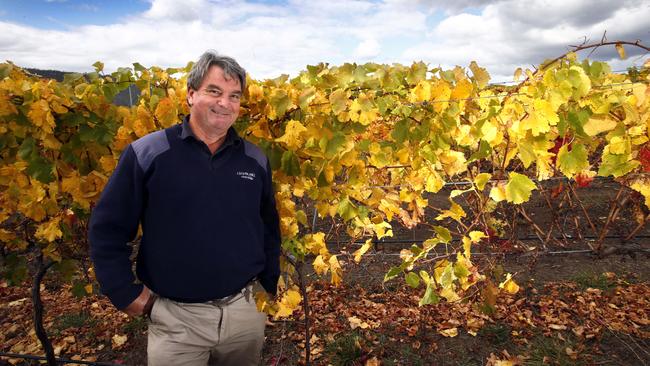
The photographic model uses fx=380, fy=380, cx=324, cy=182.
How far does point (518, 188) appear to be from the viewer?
1833mm

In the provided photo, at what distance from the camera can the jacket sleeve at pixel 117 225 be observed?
1.52 meters

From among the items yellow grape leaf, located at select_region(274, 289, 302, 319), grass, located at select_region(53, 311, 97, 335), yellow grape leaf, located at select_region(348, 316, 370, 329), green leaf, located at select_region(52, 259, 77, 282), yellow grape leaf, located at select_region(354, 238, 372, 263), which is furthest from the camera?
grass, located at select_region(53, 311, 97, 335)

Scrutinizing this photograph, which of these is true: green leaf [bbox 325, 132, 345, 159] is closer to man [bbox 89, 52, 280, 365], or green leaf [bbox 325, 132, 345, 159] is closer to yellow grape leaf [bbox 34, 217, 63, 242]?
man [bbox 89, 52, 280, 365]

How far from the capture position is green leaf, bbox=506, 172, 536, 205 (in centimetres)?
181

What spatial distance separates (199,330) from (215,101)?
1011 mm

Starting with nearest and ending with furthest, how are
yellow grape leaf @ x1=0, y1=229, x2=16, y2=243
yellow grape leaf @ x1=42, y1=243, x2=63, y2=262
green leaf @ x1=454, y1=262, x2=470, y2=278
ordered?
1. green leaf @ x1=454, y1=262, x2=470, y2=278
2. yellow grape leaf @ x1=42, y1=243, x2=63, y2=262
3. yellow grape leaf @ x1=0, y1=229, x2=16, y2=243

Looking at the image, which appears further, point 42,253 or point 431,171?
point 42,253

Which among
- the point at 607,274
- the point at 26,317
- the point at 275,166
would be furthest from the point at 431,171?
the point at 26,317

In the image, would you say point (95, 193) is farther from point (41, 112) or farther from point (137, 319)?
point (137, 319)

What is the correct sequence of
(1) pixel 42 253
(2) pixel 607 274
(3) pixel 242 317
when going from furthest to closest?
(2) pixel 607 274, (1) pixel 42 253, (3) pixel 242 317

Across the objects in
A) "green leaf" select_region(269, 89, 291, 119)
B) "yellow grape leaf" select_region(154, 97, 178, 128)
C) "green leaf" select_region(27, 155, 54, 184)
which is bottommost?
"green leaf" select_region(27, 155, 54, 184)

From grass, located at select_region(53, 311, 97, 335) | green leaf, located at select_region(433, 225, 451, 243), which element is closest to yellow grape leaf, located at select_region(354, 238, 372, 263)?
green leaf, located at select_region(433, 225, 451, 243)

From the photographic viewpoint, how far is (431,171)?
7.43 feet

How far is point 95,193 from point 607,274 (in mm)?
5471
